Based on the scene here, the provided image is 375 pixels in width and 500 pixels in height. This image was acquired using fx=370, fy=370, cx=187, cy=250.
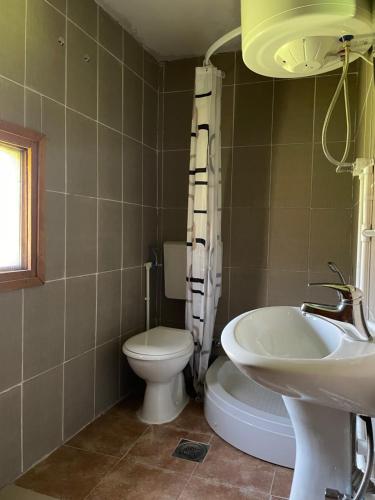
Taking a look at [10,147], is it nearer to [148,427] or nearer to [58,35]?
[58,35]

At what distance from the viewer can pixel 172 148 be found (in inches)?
114

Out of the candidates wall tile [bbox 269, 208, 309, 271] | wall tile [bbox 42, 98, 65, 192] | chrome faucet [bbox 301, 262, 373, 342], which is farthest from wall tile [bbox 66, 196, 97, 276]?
chrome faucet [bbox 301, 262, 373, 342]

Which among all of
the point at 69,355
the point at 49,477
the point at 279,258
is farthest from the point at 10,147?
the point at 279,258

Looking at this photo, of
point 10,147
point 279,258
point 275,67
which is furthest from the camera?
point 279,258

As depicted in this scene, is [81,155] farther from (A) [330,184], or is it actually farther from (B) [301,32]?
(A) [330,184]

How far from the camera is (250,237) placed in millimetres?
2754

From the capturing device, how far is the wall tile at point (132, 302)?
2512 mm

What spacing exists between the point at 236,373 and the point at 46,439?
128 centimetres

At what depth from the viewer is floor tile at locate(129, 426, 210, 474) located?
185 cm

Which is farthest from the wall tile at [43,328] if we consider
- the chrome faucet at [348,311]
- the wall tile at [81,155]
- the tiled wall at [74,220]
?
the chrome faucet at [348,311]

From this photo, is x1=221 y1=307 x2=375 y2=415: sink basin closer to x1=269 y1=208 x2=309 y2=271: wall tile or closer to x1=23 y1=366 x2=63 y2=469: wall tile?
x1=23 y1=366 x2=63 y2=469: wall tile

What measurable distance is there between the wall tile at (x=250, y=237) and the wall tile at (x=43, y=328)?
1344 millimetres

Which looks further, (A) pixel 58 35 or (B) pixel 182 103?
(B) pixel 182 103

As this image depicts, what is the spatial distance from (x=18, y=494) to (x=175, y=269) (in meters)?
1.62
